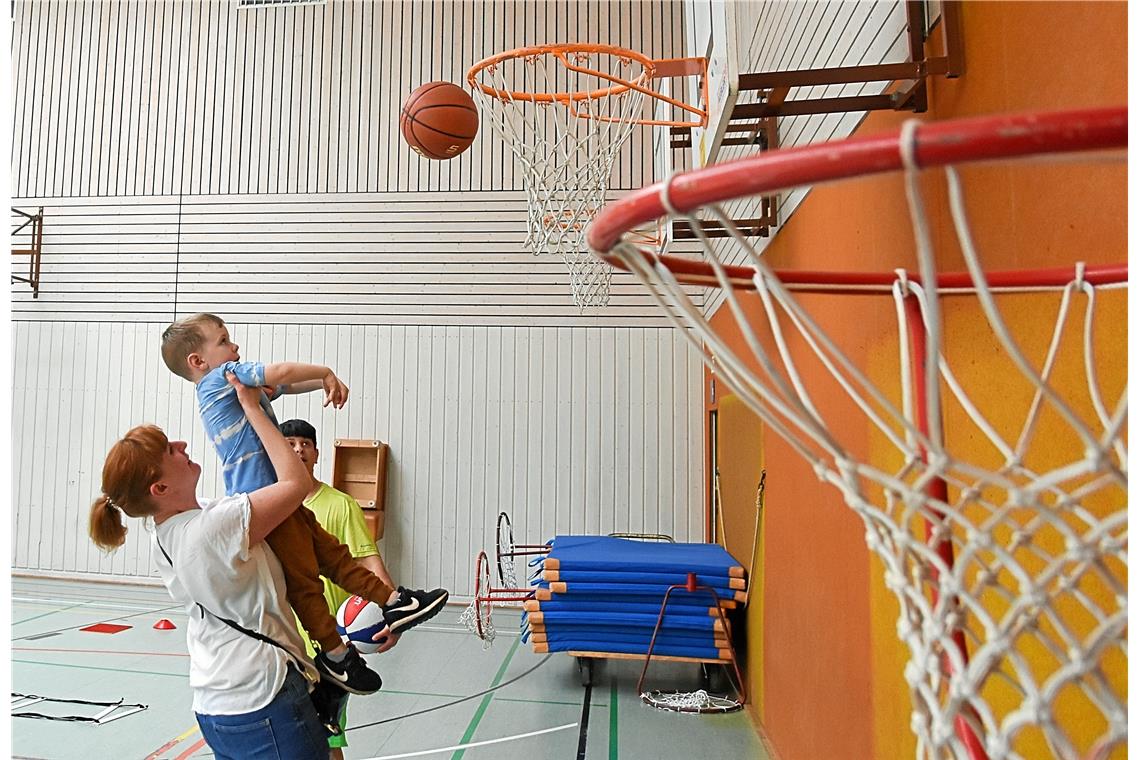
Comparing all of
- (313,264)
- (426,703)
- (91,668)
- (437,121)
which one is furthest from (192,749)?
(313,264)

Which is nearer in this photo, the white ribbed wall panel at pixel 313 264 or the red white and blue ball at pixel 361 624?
the red white and blue ball at pixel 361 624

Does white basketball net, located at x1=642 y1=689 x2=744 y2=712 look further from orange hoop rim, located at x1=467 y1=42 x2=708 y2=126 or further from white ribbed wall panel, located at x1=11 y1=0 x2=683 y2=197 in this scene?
white ribbed wall panel, located at x1=11 y1=0 x2=683 y2=197

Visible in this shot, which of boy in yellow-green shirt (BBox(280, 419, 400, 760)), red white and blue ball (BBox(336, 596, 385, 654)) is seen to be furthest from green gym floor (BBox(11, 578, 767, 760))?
boy in yellow-green shirt (BBox(280, 419, 400, 760))

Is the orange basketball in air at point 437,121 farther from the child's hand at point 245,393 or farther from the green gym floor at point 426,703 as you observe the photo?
the green gym floor at point 426,703

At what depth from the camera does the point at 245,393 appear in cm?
260

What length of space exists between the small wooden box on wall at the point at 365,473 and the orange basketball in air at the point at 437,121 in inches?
167

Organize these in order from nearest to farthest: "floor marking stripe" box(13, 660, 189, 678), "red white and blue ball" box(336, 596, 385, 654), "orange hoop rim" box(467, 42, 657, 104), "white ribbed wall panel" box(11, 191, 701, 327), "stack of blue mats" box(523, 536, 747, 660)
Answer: "red white and blue ball" box(336, 596, 385, 654) → "orange hoop rim" box(467, 42, 657, 104) → "stack of blue mats" box(523, 536, 747, 660) → "floor marking stripe" box(13, 660, 189, 678) → "white ribbed wall panel" box(11, 191, 701, 327)

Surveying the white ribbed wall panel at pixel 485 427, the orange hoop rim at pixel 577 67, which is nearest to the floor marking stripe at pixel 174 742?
the white ribbed wall panel at pixel 485 427

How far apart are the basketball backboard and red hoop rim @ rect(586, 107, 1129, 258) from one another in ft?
5.59

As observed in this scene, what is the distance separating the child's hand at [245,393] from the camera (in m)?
2.59

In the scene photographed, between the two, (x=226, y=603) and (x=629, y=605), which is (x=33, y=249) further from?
(x=226, y=603)

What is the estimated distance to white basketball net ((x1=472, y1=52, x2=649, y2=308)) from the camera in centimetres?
398

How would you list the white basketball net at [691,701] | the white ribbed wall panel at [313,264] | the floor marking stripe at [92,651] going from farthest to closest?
the white ribbed wall panel at [313,264], the floor marking stripe at [92,651], the white basketball net at [691,701]

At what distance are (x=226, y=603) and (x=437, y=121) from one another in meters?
3.19
